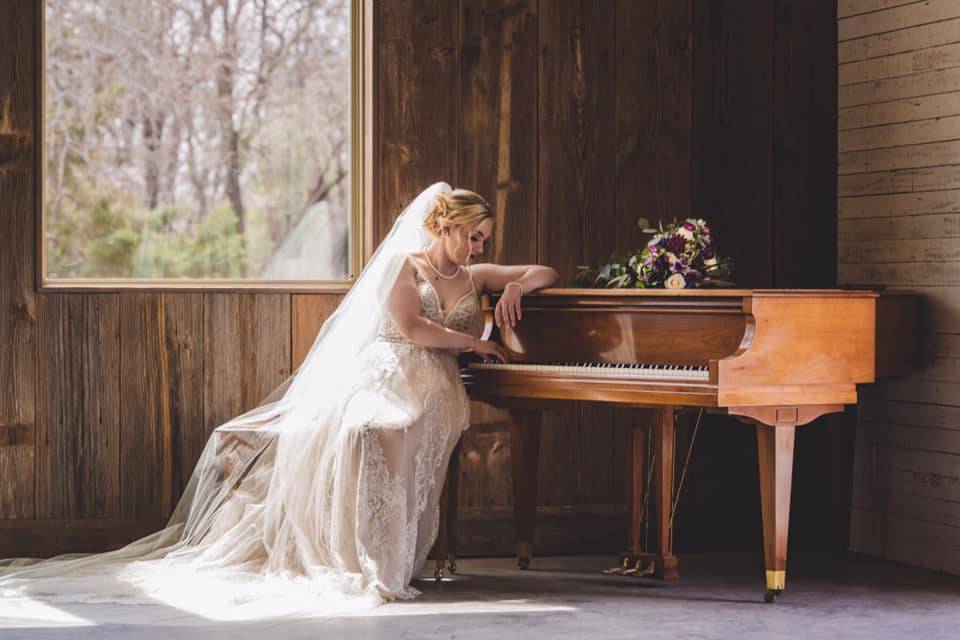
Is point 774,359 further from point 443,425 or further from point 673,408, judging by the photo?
point 443,425

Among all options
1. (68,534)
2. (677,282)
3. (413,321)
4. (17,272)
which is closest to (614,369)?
(677,282)

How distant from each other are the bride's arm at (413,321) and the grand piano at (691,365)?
20 centimetres

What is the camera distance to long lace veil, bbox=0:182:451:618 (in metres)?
4.34

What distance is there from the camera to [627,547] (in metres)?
5.34

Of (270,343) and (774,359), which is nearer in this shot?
(774,359)

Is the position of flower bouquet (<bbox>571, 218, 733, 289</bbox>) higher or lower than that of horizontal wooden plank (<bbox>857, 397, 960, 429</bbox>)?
higher

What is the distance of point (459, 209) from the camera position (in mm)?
4770

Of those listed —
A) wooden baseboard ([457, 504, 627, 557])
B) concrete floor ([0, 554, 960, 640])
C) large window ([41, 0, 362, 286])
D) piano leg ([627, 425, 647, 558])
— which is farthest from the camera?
wooden baseboard ([457, 504, 627, 557])

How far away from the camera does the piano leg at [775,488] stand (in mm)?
4371

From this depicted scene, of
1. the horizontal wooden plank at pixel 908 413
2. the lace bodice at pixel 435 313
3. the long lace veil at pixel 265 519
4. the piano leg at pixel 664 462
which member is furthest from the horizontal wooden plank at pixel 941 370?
the long lace veil at pixel 265 519

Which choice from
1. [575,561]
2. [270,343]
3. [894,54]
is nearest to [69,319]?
[270,343]

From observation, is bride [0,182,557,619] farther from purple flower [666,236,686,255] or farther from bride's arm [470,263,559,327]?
purple flower [666,236,686,255]

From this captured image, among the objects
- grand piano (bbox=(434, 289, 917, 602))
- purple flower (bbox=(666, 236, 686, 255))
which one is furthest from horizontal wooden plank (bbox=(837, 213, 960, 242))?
purple flower (bbox=(666, 236, 686, 255))

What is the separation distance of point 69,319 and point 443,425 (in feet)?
5.57
